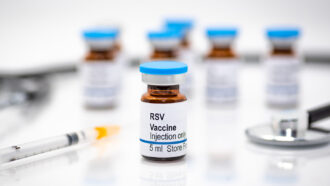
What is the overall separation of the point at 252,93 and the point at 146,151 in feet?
2.96

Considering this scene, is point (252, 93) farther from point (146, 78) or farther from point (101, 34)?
point (146, 78)

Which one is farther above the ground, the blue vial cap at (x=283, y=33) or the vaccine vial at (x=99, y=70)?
the blue vial cap at (x=283, y=33)

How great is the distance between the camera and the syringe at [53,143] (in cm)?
106

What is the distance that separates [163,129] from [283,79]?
2.13ft

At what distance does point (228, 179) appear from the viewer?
39.6 inches

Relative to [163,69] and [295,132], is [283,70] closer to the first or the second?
[295,132]

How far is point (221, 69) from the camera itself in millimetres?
1620

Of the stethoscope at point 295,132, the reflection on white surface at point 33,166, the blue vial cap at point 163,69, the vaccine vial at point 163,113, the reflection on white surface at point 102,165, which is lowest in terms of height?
the reflection on white surface at point 102,165

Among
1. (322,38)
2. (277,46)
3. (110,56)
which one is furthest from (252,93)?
(322,38)

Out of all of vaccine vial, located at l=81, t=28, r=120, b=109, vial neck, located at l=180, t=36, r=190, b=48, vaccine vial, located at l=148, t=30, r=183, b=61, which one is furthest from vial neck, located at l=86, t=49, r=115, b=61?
vial neck, located at l=180, t=36, r=190, b=48

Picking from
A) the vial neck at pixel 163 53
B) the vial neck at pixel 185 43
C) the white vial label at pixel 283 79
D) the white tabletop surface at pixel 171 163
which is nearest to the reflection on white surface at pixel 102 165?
the white tabletop surface at pixel 171 163

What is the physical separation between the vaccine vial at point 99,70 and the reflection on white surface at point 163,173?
0.49 meters

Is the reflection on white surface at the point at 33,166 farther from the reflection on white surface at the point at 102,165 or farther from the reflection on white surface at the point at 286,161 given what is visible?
the reflection on white surface at the point at 286,161

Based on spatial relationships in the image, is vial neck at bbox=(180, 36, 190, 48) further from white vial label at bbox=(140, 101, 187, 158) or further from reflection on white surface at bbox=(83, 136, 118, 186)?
white vial label at bbox=(140, 101, 187, 158)
